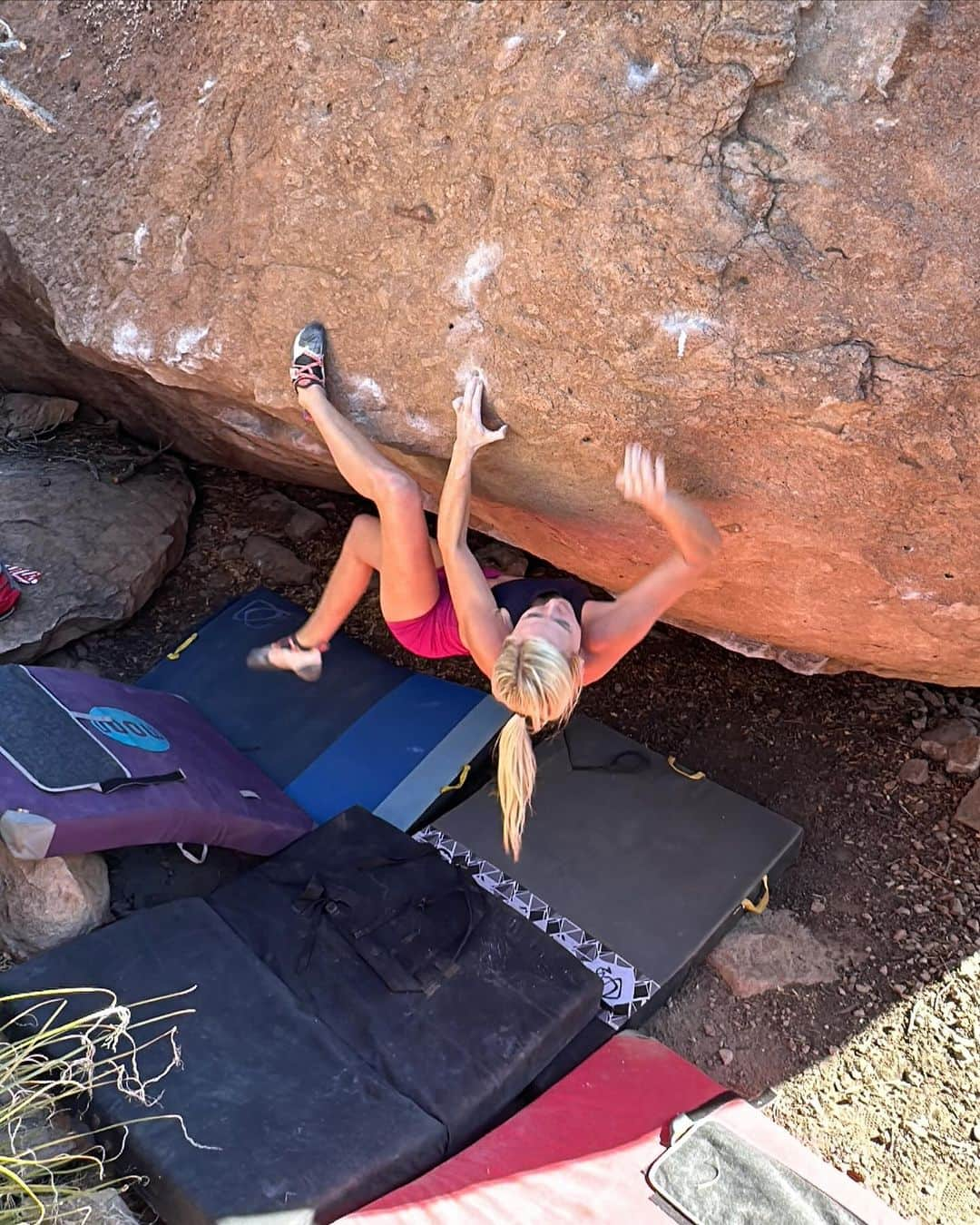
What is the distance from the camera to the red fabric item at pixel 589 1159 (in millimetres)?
1934

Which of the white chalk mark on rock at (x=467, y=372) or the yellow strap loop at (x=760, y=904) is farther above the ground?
the white chalk mark on rock at (x=467, y=372)

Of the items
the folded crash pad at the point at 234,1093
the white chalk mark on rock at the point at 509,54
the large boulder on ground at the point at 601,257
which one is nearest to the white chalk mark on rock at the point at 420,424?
the large boulder on ground at the point at 601,257

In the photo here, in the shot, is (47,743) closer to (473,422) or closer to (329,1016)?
(329,1016)

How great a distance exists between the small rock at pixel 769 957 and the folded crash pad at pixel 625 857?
62 mm

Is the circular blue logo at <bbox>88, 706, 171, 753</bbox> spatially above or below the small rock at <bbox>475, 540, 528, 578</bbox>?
above

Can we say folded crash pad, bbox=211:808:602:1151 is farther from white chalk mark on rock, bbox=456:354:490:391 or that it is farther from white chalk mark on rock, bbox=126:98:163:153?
white chalk mark on rock, bbox=126:98:163:153

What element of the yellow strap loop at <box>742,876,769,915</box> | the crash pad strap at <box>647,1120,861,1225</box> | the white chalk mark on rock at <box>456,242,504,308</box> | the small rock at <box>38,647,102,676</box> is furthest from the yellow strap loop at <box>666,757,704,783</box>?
the small rock at <box>38,647,102,676</box>

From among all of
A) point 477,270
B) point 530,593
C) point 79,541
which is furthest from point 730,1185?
point 79,541

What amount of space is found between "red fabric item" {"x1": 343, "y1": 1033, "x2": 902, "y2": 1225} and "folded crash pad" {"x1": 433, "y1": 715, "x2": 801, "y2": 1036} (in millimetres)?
261

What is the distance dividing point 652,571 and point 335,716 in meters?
1.36

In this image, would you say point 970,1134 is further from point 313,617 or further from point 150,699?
point 150,699

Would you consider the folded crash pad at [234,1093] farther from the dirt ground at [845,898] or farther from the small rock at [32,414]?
the small rock at [32,414]

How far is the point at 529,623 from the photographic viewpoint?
235 centimetres

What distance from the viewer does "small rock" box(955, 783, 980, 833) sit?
9.45 feet
